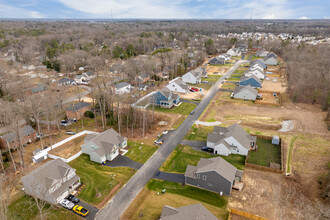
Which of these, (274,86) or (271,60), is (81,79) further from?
(271,60)

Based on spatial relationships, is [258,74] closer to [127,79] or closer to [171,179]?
[127,79]

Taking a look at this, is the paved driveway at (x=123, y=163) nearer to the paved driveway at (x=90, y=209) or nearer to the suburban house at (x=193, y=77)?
the paved driveway at (x=90, y=209)

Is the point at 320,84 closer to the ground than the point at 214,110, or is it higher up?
higher up

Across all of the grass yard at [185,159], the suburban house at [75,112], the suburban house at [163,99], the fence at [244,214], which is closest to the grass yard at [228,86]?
the suburban house at [163,99]

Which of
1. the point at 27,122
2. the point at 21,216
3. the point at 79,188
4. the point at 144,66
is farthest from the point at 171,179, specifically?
the point at 144,66

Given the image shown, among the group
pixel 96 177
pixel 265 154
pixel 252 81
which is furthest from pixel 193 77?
pixel 96 177

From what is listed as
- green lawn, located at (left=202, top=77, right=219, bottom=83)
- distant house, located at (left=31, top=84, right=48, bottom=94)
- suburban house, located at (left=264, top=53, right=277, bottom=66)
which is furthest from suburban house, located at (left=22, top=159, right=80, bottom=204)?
suburban house, located at (left=264, top=53, right=277, bottom=66)
